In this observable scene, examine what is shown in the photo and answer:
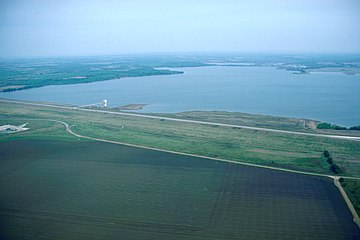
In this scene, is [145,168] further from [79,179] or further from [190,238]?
[190,238]

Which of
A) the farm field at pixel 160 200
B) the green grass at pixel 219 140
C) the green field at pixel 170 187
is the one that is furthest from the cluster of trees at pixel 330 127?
the farm field at pixel 160 200

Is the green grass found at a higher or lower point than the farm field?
lower

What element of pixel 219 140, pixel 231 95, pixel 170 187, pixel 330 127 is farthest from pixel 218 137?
pixel 231 95

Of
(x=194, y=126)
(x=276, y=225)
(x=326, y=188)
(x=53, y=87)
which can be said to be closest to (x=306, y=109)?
(x=194, y=126)

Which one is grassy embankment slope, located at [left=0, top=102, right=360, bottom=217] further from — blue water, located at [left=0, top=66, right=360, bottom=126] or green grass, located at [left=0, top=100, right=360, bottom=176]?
blue water, located at [left=0, top=66, right=360, bottom=126]

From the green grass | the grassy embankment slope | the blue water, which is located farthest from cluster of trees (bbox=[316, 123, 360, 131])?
the green grass

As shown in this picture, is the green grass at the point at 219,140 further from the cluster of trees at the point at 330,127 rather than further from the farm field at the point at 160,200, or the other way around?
the cluster of trees at the point at 330,127

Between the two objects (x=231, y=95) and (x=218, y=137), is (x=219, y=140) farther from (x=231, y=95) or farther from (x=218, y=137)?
(x=231, y=95)
